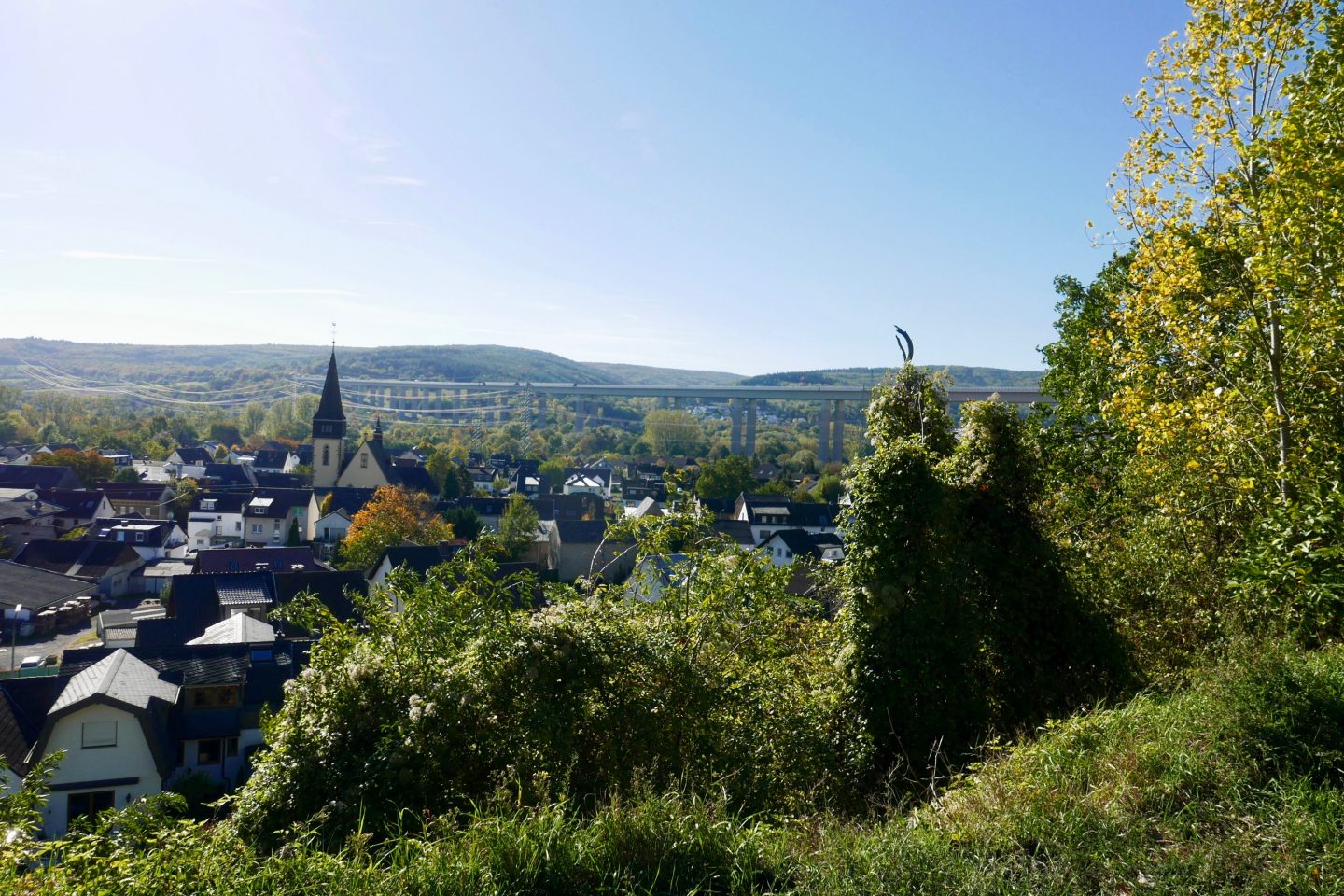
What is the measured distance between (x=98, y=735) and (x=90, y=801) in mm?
1107

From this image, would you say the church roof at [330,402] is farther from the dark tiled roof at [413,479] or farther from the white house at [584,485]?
the white house at [584,485]

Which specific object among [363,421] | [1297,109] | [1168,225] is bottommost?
[363,421]

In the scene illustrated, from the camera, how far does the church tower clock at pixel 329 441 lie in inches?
2287

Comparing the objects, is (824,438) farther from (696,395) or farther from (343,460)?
(343,460)

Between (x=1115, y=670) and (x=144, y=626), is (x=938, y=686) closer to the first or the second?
(x=1115, y=670)

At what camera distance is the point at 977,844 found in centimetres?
347

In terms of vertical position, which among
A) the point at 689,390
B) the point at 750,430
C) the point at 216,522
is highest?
the point at 689,390

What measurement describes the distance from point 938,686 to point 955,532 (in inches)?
44.4

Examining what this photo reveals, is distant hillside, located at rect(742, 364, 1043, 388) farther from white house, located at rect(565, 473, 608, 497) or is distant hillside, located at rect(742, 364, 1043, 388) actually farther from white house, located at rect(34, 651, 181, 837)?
white house, located at rect(34, 651, 181, 837)

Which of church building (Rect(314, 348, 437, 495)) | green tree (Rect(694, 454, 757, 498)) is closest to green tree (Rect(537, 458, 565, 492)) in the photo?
green tree (Rect(694, 454, 757, 498))

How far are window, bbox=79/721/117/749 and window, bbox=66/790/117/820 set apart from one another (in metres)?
0.75

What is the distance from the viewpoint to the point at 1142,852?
3.29 m

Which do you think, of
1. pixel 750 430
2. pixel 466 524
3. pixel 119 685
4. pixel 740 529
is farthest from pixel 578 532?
pixel 750 430

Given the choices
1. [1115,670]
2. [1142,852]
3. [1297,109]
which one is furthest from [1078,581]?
[1142,852]
